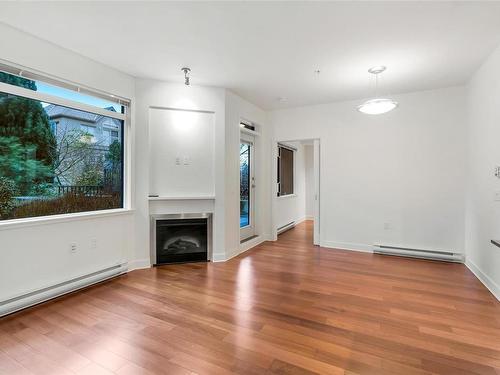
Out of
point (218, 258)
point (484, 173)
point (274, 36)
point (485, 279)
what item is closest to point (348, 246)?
point (485, 279)

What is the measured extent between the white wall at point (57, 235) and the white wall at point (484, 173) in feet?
15.1

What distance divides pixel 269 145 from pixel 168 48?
3.09 meters

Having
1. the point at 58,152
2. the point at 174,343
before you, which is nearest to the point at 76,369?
the point at 174,343

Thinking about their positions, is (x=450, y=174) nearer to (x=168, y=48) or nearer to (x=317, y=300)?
(x=317, y=300)

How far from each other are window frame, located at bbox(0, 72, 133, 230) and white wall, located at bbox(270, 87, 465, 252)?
3122 millimetres

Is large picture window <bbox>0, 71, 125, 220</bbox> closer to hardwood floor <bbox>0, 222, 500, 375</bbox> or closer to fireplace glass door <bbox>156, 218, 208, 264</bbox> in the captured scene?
fireplace glass door <bbox>156, 218, 208, 264</bbox>

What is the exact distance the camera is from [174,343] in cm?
207

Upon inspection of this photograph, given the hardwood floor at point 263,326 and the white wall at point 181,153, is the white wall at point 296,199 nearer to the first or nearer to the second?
the white wall at point 181,153

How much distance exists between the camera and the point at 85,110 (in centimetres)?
328

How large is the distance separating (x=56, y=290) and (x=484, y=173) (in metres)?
5.30

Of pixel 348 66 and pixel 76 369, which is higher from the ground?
pixel 348 66

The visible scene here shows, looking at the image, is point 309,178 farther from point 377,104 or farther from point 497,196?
point 497,196

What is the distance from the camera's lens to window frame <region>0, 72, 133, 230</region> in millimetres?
2627

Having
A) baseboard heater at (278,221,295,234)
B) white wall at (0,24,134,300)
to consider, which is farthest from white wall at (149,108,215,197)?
baseboard heater at (278,221,295,234)
